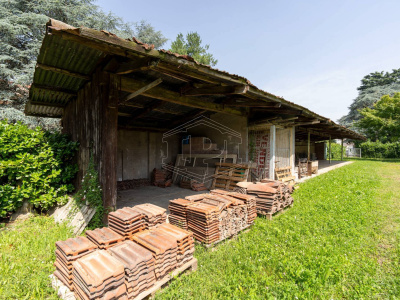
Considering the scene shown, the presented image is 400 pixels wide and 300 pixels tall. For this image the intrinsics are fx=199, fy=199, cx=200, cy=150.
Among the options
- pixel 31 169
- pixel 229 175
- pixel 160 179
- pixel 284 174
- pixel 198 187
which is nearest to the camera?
pixel 31 169

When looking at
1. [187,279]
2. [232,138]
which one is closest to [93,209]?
[187,279]

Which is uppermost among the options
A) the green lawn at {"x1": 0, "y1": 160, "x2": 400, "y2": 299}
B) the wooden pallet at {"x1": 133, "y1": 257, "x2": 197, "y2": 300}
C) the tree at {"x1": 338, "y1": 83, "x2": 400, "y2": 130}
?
the tree at {"x1": 338, "y1": 83, "x2": 400, "y2": 130}

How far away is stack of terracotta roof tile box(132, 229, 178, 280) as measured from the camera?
7.63 feet

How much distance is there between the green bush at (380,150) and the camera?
24822 mm

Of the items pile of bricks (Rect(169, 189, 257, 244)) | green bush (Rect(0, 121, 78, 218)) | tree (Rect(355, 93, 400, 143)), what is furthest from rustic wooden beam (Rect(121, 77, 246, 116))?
Result: tree (Rect(355, 93, 400, 143))

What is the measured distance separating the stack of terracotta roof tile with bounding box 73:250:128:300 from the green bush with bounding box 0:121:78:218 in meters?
3.33

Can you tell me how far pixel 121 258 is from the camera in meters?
2.19

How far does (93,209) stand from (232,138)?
5540mm

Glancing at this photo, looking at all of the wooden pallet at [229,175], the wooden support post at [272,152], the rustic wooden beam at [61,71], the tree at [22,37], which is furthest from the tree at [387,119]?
the tree at [22,37]

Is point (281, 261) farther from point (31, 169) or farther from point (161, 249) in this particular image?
point (31, 169)

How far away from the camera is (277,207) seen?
4898 mm

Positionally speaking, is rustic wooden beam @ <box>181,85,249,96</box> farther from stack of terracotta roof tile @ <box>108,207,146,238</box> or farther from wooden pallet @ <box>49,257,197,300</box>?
wooden pallet @ <box>49,257,197,300</box>

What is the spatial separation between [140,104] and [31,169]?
3.36 metres

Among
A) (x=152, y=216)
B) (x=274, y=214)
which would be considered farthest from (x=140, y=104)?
(x=274, y=214)
